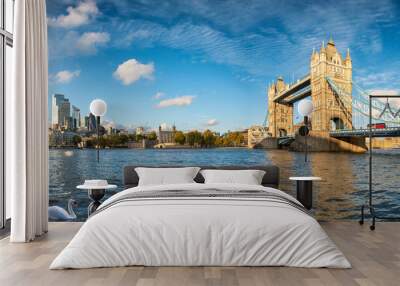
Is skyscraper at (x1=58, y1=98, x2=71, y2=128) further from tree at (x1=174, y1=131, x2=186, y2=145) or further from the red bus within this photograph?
the red bus

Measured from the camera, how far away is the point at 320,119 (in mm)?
6301

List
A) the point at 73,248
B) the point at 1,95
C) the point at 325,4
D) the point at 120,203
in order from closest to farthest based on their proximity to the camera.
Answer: the point at 73,248 < the point at 120,203 < the point at 1,95 < the point at 325,4

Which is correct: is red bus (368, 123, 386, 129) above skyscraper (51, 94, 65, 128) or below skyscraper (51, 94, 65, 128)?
below

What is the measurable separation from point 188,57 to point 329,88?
2.12m

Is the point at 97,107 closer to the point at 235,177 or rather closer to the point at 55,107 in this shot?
the point at 55,107

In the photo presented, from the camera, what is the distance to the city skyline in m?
6.23

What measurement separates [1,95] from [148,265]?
8.74 ft

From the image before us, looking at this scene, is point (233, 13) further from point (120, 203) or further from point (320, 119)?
point (120, 203)

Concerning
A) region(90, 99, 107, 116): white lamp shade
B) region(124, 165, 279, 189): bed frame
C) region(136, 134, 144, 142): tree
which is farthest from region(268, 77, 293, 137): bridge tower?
region(90, 99, 107, 116): white lamp shade

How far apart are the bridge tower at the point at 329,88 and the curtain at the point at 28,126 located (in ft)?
12.4

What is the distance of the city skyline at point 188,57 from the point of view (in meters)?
6.23

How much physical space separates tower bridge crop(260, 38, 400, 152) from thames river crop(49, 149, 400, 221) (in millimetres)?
263

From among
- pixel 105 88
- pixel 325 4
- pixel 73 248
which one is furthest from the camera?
pixel 105 88

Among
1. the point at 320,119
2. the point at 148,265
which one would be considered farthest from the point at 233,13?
the point at 148,265
